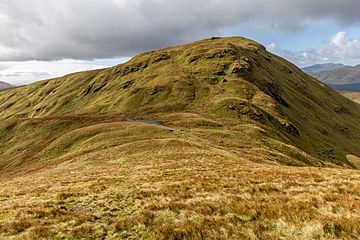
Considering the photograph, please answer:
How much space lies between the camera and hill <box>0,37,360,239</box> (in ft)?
40.1

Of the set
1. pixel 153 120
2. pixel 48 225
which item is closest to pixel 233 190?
pixel 48 225

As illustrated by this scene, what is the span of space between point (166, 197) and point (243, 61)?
149377 mm

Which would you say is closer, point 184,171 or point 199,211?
point 199,211

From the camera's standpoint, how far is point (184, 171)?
28.2 meters

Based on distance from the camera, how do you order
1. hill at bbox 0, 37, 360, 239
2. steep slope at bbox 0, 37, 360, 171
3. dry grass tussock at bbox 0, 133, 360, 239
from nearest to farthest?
dry grass tussock at bbox 0, 133, 360, 239 → hill at bbox 0, 37, 360, 239 → steep slope at bbox 0, 37, 360, 171

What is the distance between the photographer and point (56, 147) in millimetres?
66125

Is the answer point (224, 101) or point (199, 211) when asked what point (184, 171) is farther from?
point (224, 101)

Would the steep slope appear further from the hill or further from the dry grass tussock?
the dry grass tussock

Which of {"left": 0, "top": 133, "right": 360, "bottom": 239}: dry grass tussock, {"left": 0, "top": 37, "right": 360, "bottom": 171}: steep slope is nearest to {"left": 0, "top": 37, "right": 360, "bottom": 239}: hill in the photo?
{"left": 0, "top": 133, "right": 360, "bottom": 239}: dry grass tussock

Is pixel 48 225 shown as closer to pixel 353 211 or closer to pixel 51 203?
pixel 51 203

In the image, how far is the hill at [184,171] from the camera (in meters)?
12.2

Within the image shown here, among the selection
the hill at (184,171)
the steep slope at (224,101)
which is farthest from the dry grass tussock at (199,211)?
the steep slope at (224,101)

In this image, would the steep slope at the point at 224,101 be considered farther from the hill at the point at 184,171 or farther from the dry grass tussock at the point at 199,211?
the dry grass tussock at the point at 199,211

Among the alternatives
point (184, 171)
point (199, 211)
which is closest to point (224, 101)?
point (184, 171)
